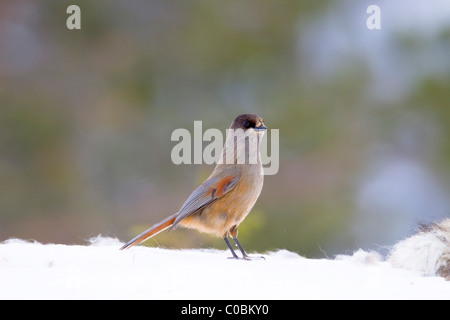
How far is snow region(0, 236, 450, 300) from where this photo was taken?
133 centimetres

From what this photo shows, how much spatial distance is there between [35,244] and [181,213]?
431mm

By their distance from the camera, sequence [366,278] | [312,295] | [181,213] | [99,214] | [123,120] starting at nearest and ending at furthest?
[312,295]
[366,278]
[181,213]
[99,214]
[123,120]

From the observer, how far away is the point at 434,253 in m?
1.60

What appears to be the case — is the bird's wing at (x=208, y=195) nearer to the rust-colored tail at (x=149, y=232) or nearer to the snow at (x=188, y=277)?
the rust-colored tail at (x=149, y=232)

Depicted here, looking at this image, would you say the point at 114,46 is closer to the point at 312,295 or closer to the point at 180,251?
the point at 180,251

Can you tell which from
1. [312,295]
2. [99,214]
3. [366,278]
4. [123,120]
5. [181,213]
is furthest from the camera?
[123,120]

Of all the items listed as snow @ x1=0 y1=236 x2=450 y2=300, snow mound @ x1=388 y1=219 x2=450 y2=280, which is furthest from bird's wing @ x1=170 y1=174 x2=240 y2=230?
snow mound @ x1=388 y1=219 x2=450 y2=280

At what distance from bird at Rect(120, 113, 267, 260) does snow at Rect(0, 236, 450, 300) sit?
0.12m

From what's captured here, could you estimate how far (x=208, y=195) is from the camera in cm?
190

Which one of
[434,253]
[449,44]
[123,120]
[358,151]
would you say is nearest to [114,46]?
[123,120]

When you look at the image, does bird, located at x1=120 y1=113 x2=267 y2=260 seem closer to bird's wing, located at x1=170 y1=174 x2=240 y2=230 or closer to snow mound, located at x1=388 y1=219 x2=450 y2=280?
bird's wing, located at x1=170 y1=174 x2=240 y2=230

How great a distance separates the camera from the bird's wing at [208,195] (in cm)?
189

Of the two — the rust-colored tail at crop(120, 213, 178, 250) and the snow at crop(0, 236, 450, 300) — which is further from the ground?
the rust-colored tail at crop(120, 213, 178, 250)

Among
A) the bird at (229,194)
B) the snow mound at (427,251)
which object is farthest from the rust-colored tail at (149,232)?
the snow mound at (427,251)
